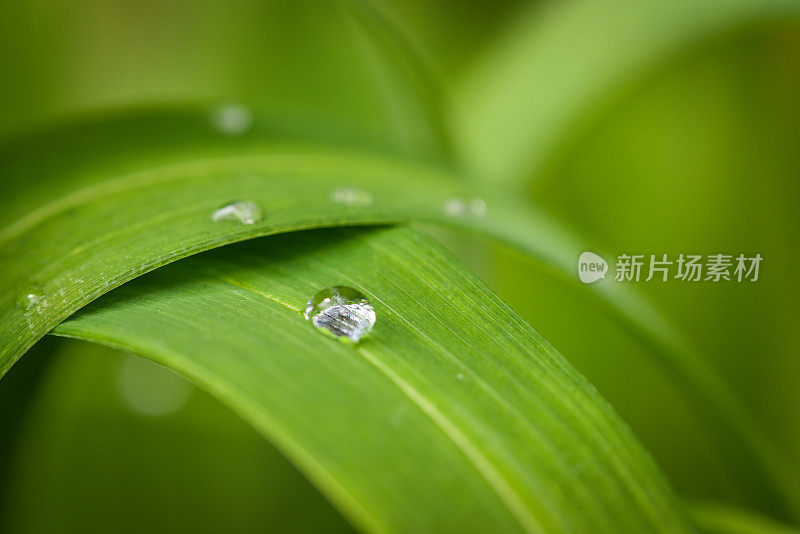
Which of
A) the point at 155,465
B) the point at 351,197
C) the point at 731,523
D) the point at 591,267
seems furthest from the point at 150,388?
the point at 731,523

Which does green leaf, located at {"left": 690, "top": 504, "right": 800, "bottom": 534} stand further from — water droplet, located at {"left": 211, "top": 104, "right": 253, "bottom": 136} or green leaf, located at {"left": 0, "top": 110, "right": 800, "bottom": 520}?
water droplet, located at {"left": 211, "top": 104, "right": 253, "bottom": 136}

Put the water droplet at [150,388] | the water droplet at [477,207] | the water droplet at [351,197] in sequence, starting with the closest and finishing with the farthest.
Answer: the water droplet at [351,197] < the water droplet at [477,207] < the water droplet at [150,388]

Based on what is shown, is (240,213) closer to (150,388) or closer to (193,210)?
(193,210)

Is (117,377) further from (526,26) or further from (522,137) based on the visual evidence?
(526,26)

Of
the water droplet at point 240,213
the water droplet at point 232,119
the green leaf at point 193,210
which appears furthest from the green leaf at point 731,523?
the water droplet at point 232,119

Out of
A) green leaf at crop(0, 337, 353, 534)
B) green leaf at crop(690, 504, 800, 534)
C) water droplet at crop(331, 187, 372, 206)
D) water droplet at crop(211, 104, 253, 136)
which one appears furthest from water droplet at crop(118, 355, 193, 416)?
green leaf at crop(690, 504, 800, 534)

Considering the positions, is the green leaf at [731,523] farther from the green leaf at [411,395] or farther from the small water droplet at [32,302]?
the small water droplet at [32,302]

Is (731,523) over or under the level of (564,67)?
A: under
